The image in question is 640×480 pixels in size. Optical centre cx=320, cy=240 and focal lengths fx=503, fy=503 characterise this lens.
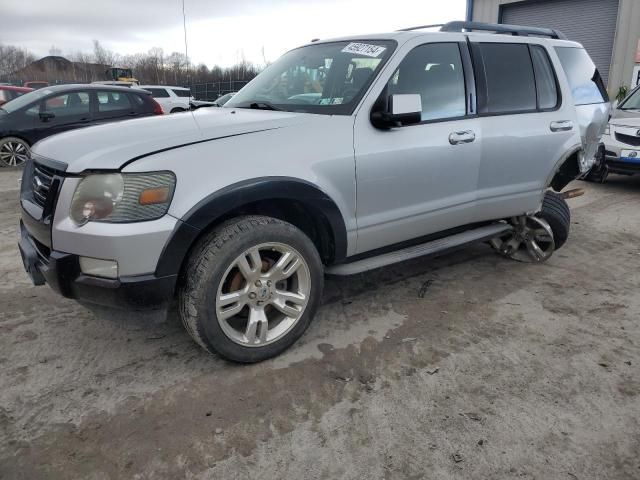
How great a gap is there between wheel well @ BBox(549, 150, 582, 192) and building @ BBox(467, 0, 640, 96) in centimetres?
1301

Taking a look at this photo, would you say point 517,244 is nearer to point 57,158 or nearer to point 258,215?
point 258,215

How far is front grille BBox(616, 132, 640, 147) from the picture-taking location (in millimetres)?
7656

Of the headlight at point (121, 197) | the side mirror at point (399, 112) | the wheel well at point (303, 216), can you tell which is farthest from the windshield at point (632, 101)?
the headlight at point (121, 197)

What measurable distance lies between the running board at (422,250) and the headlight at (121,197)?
1.21m

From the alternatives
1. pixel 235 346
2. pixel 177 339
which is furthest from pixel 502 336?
pixel 177 339

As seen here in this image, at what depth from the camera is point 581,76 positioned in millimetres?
4824

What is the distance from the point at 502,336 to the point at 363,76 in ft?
6.23

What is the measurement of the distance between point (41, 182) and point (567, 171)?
423 cm

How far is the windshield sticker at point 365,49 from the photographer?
10.9 ft

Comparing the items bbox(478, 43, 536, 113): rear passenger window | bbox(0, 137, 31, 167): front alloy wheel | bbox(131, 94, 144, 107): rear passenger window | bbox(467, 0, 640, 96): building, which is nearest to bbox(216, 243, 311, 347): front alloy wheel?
bbox(478, 43, 536, 113): rear passenger window

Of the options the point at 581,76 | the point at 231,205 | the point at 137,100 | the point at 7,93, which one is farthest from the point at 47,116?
the point at 581,76

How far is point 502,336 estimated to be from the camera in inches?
127

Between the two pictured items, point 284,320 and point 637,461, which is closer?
point 637,461

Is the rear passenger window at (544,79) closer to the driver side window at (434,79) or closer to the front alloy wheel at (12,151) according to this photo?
the driver side window at (434,79)
